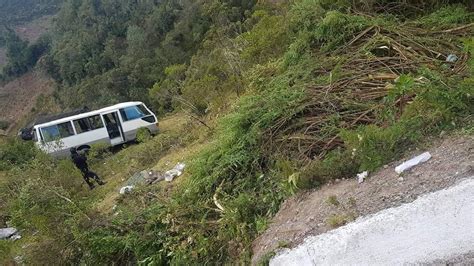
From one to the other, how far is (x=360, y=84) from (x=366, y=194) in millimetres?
2298

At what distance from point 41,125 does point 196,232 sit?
12306 millimetres

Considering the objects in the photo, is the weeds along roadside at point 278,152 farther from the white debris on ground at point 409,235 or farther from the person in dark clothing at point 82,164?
the person in dark clothing at point 82,164

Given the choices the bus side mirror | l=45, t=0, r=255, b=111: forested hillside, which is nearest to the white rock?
the bus side mirror

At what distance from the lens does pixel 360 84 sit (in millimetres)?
6184

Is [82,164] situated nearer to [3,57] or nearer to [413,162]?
[413,162]

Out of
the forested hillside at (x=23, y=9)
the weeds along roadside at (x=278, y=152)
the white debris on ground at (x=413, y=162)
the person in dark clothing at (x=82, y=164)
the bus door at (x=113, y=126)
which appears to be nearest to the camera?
the white debris on ground at (x=413, y=162)

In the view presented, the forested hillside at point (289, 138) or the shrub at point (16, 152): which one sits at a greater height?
the forested hillside at point (289, 138)

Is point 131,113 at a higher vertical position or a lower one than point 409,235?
lower

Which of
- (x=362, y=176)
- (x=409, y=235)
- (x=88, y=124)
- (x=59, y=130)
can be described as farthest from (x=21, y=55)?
(x=409, y=235)

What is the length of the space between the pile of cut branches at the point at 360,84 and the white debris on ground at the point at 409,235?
4.86 ft

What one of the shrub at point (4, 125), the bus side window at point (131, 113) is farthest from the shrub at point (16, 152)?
the shrub at point (4, 125)

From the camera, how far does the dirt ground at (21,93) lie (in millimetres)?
53647

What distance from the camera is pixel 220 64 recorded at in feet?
50.0

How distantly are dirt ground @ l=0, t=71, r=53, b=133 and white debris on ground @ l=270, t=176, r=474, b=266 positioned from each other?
51595 mm
